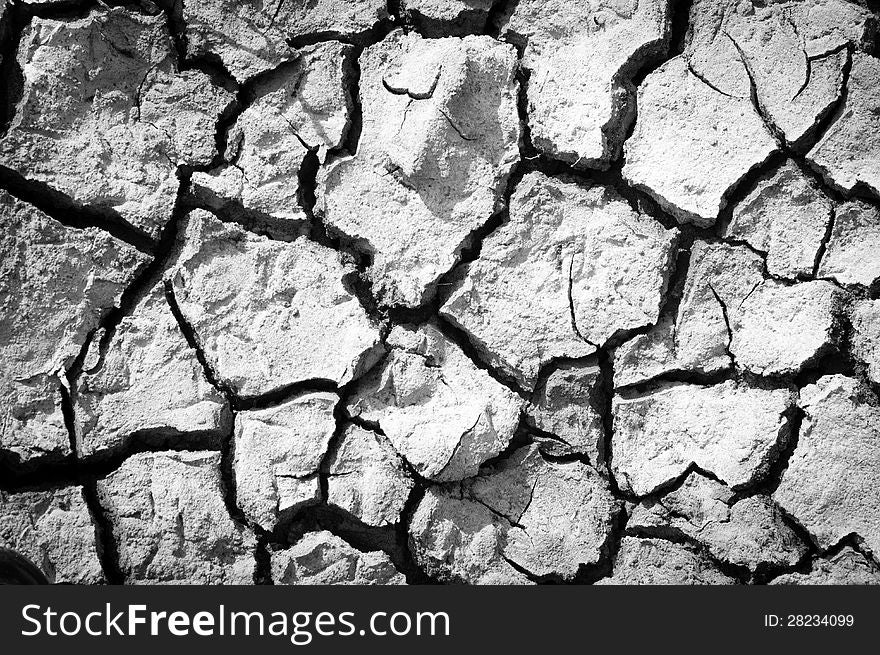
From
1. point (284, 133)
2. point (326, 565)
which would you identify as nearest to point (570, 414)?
point (326, 565)

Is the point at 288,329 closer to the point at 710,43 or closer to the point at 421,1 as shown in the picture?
the point at 421,1

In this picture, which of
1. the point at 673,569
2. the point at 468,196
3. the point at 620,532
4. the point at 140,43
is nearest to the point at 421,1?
the point at 468,196

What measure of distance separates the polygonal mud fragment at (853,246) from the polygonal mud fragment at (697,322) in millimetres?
165

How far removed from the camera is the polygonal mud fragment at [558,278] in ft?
5.79

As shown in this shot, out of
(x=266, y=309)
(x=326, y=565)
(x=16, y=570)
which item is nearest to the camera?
(x=16, y=570)

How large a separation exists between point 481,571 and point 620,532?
1.11ft

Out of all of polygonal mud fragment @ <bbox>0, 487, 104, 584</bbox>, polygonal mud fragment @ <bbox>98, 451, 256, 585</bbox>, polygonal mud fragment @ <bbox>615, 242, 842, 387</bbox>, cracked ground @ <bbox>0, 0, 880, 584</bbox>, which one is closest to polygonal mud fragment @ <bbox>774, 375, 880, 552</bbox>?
cracked ground @ <bbox>0, 0, 880, 584</bbox>

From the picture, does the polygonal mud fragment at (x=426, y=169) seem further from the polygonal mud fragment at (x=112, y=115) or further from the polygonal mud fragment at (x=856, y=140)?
the polygonal mud fragment at (x=856, y=140)

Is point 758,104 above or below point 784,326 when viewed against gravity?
above

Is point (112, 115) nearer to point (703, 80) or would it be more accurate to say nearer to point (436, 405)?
point (436, 405)

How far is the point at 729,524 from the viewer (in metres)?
1.68

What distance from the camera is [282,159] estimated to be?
1.83 metres

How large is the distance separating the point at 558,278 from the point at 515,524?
1.95 ft

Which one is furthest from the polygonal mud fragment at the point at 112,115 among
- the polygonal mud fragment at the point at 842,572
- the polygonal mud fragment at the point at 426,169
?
the polygonal mud fragment at the point at 842,572
